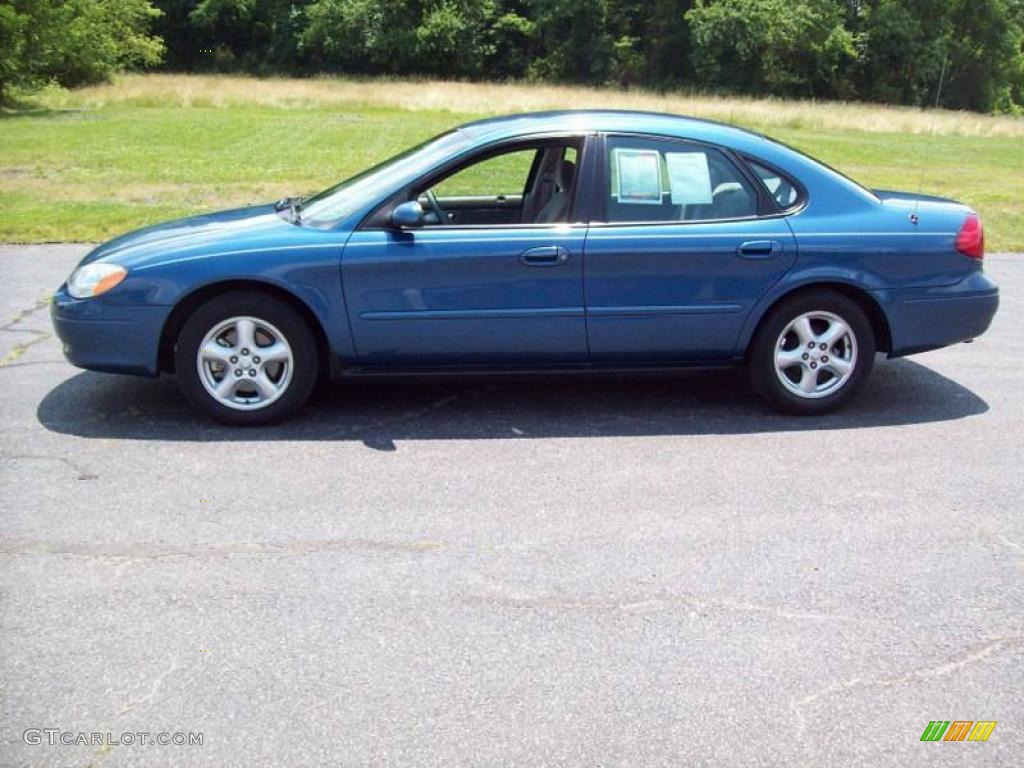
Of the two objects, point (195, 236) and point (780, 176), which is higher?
point (780, 176)

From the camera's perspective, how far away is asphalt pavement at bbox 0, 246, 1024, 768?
127 inches

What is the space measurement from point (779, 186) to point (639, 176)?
2.51 feet

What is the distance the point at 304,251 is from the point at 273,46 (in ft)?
207

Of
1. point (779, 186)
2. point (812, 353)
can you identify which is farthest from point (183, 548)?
point (779, 186)

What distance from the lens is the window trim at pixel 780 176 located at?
19.5ft

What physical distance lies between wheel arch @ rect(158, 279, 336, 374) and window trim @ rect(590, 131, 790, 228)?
1.52m

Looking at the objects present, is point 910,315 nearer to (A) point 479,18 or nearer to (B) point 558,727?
(B) point 558,727

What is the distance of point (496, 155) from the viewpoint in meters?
5.86

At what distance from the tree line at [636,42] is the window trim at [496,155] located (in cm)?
5259

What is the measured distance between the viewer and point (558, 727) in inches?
127

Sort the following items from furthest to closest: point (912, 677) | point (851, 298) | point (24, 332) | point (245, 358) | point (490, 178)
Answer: point (490, 178) < point (24, 332) < point (851, 298) < point (245, 358) < point (912, 677)

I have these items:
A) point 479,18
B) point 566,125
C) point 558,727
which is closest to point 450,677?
point 558,727

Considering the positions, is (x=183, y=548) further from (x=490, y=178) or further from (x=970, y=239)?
(x=490, y=178)

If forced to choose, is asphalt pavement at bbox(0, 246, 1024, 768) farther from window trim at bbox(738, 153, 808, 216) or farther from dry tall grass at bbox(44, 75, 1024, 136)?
dry tall grass at bbox(44, 75, 1024, 136)
